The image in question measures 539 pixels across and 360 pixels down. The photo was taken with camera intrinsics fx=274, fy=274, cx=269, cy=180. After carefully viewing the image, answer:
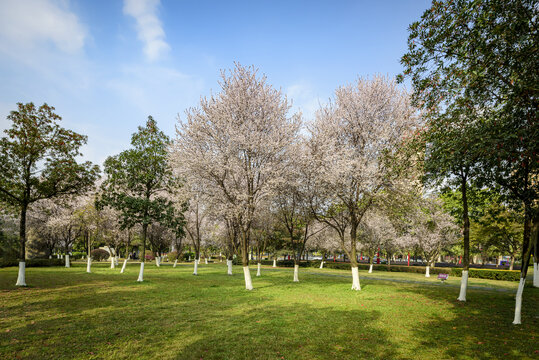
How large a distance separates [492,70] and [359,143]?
10.3m

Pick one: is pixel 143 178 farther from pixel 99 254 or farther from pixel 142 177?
pixel 99 254

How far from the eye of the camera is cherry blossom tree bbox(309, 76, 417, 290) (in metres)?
17.3

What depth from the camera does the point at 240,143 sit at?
1756 cm

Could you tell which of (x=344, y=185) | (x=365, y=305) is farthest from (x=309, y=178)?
(x=365, y=305)

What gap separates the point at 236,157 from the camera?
693 inches

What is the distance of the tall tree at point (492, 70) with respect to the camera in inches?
313

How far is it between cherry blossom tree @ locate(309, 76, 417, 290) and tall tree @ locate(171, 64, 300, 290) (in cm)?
280

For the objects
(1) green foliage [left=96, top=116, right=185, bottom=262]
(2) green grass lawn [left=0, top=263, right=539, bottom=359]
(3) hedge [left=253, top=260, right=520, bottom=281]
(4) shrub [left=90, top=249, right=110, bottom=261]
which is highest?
(1) green foliage [left=96, top=116, right=185, bottom=262]

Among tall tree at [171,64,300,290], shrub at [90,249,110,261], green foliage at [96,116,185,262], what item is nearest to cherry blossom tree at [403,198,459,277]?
tall tree at [171,64,300,290]

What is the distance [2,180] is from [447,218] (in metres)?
45.4

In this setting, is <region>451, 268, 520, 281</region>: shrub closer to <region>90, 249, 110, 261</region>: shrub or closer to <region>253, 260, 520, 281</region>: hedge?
<region>253, 260, 520, 281</region>: hedge

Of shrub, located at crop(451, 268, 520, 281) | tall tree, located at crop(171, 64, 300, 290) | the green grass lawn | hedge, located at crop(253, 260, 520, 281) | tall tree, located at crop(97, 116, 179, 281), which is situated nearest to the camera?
the green grass lawn

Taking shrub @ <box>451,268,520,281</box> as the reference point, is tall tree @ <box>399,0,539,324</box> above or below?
above

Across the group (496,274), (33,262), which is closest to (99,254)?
(33,262)
